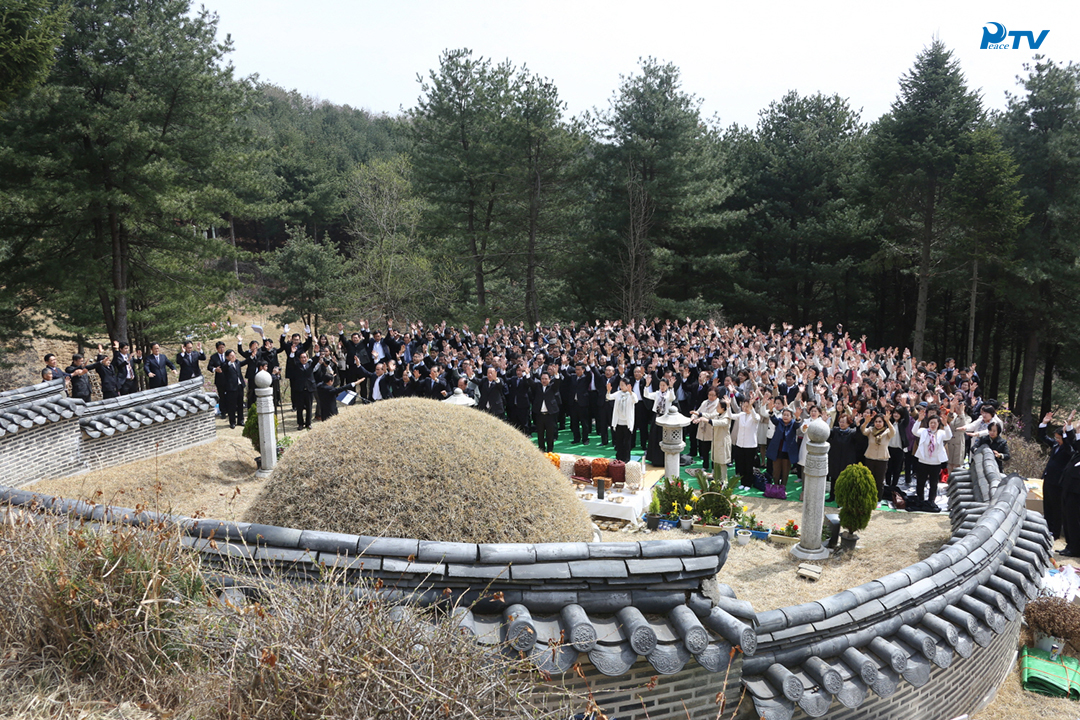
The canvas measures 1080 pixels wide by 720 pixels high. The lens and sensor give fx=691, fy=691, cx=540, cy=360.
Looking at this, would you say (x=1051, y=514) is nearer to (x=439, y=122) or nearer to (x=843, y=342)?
(x=843, y=342)

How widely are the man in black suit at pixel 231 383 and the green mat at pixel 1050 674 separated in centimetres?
1635

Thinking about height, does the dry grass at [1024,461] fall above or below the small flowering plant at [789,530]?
below

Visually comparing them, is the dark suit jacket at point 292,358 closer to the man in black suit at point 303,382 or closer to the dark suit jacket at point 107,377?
the man in black suit at point 303,382

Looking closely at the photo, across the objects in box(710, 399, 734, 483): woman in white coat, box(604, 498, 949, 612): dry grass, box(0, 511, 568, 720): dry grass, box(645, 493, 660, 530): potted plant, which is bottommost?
box(604, 498, 949, 612): dry grass

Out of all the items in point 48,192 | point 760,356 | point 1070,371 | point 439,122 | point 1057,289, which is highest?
point 439,122

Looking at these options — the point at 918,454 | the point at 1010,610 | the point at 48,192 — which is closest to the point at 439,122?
the point at 48,192

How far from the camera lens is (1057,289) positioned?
1107 inches

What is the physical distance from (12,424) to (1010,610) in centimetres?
1438

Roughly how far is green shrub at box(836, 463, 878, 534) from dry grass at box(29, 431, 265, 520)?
921 centimetres

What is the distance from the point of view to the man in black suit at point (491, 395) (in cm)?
1605

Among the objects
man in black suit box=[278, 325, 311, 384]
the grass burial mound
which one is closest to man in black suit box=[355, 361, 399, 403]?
man in black suit box=[278, 325, 311, 384]

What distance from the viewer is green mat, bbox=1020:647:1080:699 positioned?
24.9ft

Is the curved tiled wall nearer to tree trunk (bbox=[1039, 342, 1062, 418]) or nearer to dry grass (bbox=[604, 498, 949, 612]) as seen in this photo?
dry grass (bbox=[604, 498, 949, 612])

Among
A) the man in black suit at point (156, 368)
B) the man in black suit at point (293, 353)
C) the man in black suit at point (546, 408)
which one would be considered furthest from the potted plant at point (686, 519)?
the man in black suit at point (156, 368)
